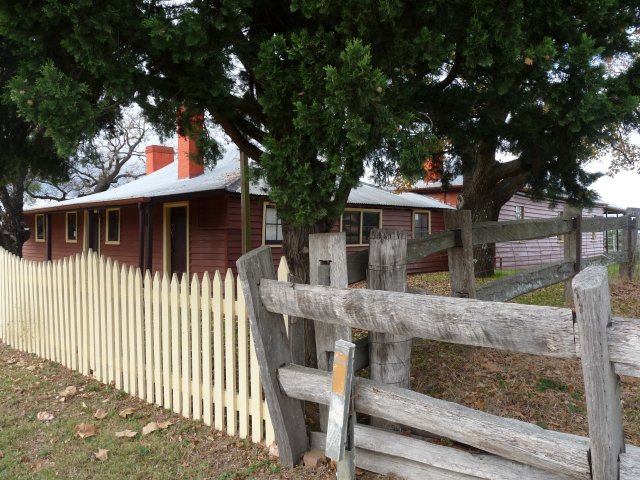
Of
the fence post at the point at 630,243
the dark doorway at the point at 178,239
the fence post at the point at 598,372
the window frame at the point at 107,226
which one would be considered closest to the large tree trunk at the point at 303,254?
the fence post at the point at 598,372

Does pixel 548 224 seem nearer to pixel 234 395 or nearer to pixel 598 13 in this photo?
pixel 598 13

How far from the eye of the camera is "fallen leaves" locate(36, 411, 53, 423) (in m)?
4.53

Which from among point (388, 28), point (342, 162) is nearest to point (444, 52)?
point (388, 28)

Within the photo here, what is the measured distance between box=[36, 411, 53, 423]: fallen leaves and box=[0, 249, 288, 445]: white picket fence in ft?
2.41

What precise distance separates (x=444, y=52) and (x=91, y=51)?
7.41 feet

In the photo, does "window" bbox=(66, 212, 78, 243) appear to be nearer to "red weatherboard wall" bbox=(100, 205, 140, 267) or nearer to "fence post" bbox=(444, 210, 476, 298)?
"red weatherboard wall" bbox=(100, 205, 140, 267)

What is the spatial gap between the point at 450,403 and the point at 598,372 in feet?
2.92

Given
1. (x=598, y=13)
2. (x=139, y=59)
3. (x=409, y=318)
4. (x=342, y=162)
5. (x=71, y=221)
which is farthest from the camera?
(x=71, y=221)

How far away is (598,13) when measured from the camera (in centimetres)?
356

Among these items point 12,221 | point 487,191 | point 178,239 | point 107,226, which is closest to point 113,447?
point 487,191

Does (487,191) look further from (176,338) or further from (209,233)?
(176,338)

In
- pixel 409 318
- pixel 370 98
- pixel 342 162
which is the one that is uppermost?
pixel 370 98

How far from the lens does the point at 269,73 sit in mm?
3445

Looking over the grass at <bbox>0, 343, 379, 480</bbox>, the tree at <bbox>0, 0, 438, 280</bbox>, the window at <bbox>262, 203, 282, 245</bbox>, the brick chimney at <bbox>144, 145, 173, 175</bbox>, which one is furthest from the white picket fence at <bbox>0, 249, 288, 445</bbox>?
the brick chimney at <bbox>144, 145, 173, 175</bbox>
